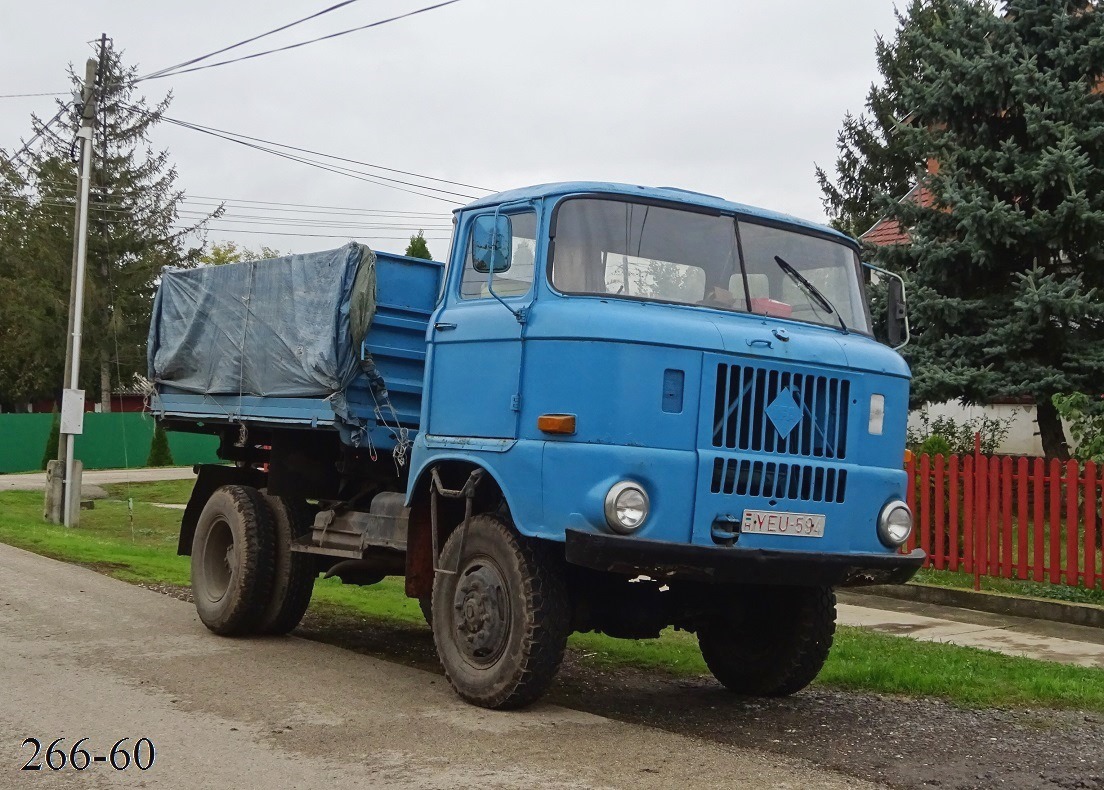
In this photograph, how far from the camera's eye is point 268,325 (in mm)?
9469

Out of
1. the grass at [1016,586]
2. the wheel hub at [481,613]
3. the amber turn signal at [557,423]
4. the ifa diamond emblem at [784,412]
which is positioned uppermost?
the ifa diamond emblem at [784,412]

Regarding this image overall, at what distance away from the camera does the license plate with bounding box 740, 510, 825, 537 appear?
6.68 metres

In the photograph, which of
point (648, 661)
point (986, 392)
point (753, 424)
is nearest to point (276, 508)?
point (648, 661)

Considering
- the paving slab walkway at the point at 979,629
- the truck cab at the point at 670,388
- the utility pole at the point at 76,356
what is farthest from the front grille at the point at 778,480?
the utility pole at the point at 76,356

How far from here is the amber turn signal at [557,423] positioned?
665 cm

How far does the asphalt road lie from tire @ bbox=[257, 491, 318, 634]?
0.30 m

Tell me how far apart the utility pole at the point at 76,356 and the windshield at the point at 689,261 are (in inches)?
651

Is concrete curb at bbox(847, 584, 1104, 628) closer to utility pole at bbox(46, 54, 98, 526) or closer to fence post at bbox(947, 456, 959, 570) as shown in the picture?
fence post at bbox(947, 456, 959, 570)

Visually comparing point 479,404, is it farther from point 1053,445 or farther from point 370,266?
point 1053,445

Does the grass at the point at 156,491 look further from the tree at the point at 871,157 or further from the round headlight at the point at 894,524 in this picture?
the round headlight at the point at 894,524

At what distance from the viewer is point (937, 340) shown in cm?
1694

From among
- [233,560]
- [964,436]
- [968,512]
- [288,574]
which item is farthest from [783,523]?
[964,436]

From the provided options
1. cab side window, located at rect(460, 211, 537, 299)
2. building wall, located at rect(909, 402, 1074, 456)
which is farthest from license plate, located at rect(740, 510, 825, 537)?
building wall, located at rect(909, 402, 1074, 456)

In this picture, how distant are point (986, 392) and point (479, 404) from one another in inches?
415
